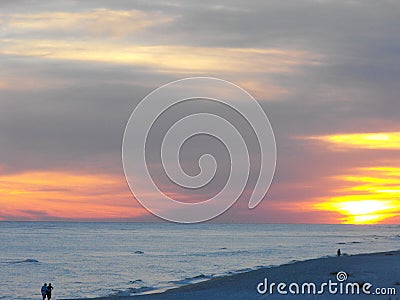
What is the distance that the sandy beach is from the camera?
107 feet

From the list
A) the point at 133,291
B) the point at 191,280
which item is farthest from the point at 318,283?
the point at 191,280

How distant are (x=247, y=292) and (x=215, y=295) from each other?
1604 mm

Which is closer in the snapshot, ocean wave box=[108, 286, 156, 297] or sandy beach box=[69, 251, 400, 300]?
sandy beach box=[69, 251, 400, 300]

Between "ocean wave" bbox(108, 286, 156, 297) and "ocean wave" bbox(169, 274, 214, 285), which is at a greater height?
"ocean wave" bbox(169, 274, 214, 285)

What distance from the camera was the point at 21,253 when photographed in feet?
384

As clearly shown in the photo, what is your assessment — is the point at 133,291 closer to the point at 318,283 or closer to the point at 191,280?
the point at 191,280

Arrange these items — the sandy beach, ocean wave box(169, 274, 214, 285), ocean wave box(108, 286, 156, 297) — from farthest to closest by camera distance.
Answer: ocean wave box(169, 274, 214, 285)
ocean wave box(108, 286, 156, 297)
the sandy beach

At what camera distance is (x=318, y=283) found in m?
35.4

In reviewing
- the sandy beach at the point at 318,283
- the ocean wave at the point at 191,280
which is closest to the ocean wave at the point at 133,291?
the ocean wave at the point at 191,280

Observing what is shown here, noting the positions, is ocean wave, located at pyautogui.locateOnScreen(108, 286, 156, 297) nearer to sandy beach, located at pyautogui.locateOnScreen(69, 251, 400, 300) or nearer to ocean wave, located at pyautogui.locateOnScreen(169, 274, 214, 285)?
ocean wave, located at pyautogui.locateOnScreen(169, 274, 214, 285)

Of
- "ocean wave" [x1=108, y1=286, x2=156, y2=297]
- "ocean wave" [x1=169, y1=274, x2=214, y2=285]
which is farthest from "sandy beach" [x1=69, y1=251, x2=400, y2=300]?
"ocean wave" [x1=169, y1=274, x2=214, y2=285]

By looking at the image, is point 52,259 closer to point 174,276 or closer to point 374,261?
point 174,276

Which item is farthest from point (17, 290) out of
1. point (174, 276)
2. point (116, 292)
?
point (174, 276)

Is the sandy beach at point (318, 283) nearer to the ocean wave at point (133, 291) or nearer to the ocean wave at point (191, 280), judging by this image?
the ocean wave at point (133, 291)
